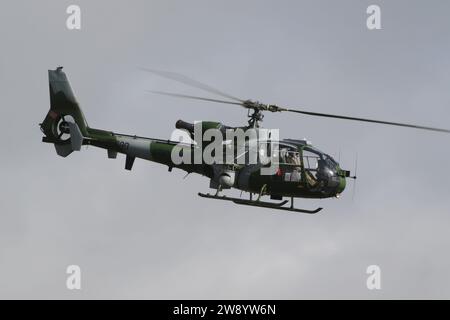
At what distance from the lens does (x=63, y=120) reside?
32531 mm

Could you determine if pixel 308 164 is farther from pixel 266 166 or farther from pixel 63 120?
pixel 63 120

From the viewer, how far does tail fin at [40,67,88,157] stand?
31594mm

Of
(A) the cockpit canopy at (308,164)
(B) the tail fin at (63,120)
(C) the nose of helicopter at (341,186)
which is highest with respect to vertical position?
(B) the tail fin at (63,120)

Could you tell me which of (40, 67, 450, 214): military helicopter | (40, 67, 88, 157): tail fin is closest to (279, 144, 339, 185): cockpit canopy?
(40, 67, 450, 214): military helicopter

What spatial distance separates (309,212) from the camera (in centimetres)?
2795

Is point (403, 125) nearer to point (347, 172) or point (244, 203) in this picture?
point (347, 172)

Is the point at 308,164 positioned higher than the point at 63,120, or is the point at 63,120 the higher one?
the point at 63,120

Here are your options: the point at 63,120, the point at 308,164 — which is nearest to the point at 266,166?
the point at 308,164

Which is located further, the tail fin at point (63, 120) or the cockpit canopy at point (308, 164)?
the tail fin at point (63, 120)

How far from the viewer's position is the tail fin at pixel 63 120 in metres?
31.6

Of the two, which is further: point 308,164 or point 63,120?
point 63,120

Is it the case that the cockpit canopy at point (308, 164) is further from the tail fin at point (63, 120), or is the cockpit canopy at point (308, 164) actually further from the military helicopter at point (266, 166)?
the tail fin at point (63, 120)

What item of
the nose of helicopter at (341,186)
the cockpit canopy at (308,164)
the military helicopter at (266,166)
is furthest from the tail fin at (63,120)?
the nose of helicopter at (341,186)

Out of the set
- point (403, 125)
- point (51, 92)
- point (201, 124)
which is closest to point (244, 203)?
point (201, 124)
